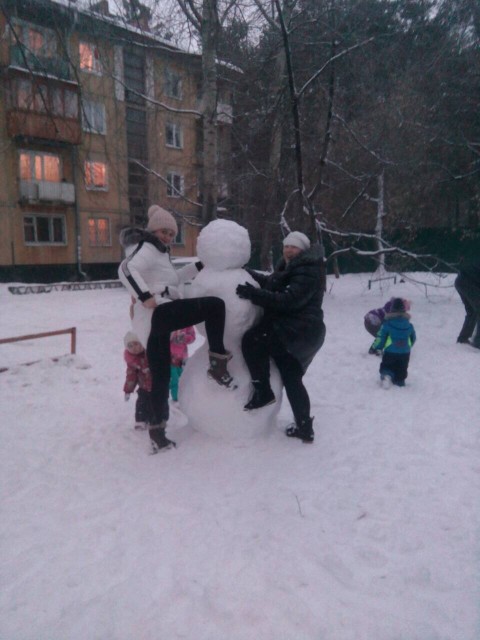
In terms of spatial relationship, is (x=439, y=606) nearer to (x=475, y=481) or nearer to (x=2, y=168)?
(x=475, y=481)

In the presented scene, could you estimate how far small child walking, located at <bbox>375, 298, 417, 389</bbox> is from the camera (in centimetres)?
582

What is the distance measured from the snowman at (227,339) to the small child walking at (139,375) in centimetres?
61

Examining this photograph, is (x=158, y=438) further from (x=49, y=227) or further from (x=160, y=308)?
(x=49, y=227)

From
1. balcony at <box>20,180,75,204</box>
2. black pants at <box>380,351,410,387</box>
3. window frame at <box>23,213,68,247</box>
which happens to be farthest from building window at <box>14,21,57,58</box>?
window frame at <box>23,213,68,247</box>

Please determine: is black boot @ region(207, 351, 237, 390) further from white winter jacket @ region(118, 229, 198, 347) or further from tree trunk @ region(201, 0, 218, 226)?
tree trunk @ region(201, 0, 218, 226)

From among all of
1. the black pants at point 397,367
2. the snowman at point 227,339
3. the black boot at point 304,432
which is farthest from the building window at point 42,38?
the black pants at point 397,367

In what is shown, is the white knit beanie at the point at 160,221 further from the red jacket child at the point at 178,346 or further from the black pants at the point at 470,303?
the black pants at the point at 470,303

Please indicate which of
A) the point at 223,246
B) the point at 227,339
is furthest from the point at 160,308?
the point at 223,246

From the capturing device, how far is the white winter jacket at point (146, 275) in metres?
3.45

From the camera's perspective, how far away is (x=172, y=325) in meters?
3.50

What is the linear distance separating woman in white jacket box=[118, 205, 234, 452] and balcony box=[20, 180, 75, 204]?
1948 centimetres

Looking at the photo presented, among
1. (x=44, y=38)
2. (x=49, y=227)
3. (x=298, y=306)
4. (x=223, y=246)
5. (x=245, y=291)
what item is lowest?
(x=298, y=306)

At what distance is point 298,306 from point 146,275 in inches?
48.1

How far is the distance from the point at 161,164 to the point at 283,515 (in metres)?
20.9
